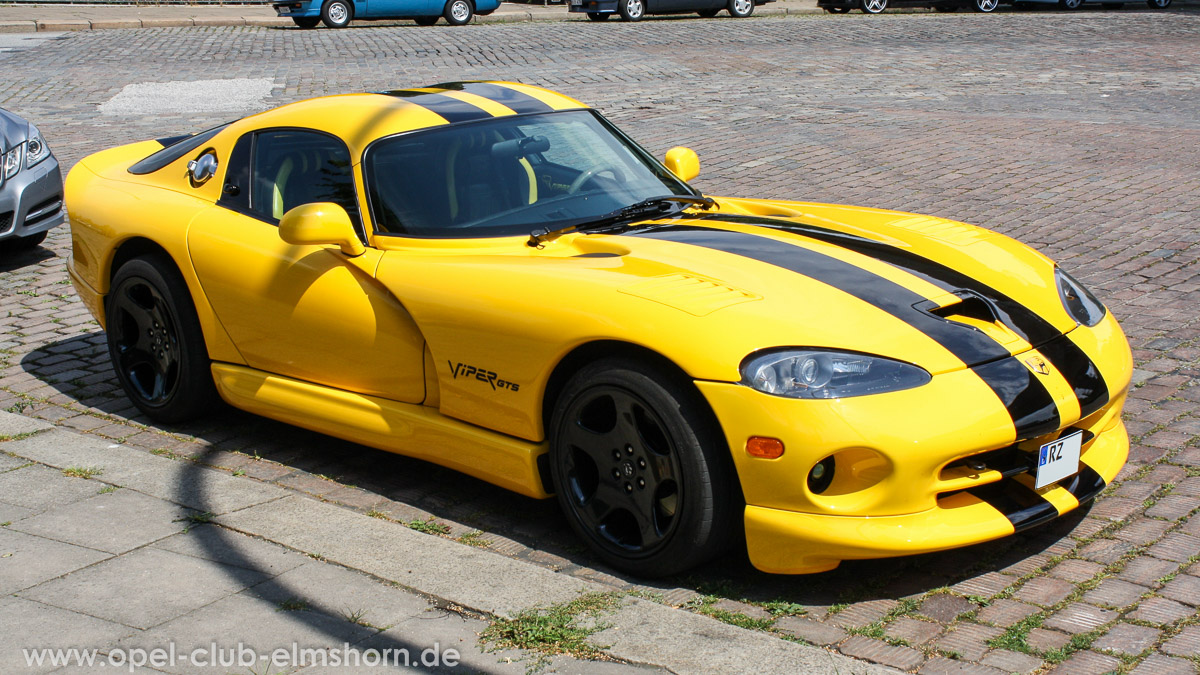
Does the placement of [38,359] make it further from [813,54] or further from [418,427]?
[813,54]

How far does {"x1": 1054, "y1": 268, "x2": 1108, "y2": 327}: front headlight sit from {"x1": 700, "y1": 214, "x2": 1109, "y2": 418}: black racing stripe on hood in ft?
0.77

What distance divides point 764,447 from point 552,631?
76 centimetres

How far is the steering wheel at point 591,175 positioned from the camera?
15.0ft

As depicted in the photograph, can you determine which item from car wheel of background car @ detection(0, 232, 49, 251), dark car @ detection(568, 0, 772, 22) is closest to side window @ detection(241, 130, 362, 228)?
car wheel of background car @ detection(0, 232, 49, 251)

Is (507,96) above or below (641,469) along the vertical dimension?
above

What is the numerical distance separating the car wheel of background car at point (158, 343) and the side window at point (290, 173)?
48cm

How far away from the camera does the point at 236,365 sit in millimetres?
4855

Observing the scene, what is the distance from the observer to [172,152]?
541cm

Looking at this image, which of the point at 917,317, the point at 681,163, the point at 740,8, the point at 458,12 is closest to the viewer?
the point at 917,317

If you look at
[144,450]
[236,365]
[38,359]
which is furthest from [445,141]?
[38,359]

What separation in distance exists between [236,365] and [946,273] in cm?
281

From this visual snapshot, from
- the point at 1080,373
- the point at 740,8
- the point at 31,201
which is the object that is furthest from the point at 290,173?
the point at 740,8

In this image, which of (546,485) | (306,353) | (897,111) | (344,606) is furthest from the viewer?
(897,111)

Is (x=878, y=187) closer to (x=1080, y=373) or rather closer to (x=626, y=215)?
(x=626, y=215)
